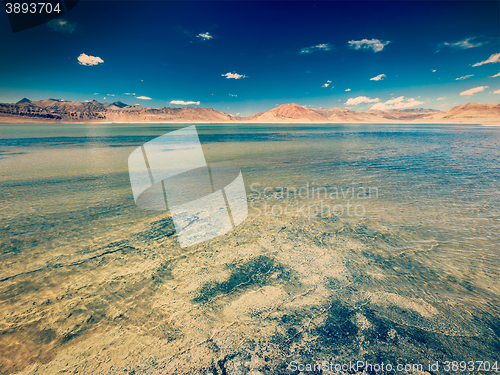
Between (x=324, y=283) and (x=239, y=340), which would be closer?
(x=239, y=340)

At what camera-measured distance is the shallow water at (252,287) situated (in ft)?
8.07

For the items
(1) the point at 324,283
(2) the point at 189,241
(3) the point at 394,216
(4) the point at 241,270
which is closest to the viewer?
(1) the point at 324,283

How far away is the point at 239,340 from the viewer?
2592 mm

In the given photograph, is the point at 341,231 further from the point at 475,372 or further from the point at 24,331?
the point at 24,331

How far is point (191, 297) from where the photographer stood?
10.7 feet

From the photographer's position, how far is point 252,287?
3436mm

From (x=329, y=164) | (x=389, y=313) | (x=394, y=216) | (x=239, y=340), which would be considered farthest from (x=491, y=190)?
(x=239, y=340)

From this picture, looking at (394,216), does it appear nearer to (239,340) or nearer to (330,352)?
(330,352)

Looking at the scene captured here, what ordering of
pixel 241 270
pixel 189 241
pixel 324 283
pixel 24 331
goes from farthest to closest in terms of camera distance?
pixel 189 241 → pixel 241 270 → pixel 324 283 → pixel 24 331

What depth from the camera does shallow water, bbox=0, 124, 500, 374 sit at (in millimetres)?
2459

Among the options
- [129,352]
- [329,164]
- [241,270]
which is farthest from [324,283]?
[329,164]

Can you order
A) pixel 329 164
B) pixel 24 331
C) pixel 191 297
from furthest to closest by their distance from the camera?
pixel 329 164
pixel 191 297
pixel 24 331

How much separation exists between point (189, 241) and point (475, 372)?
472 cm

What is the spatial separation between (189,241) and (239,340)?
2681mm
